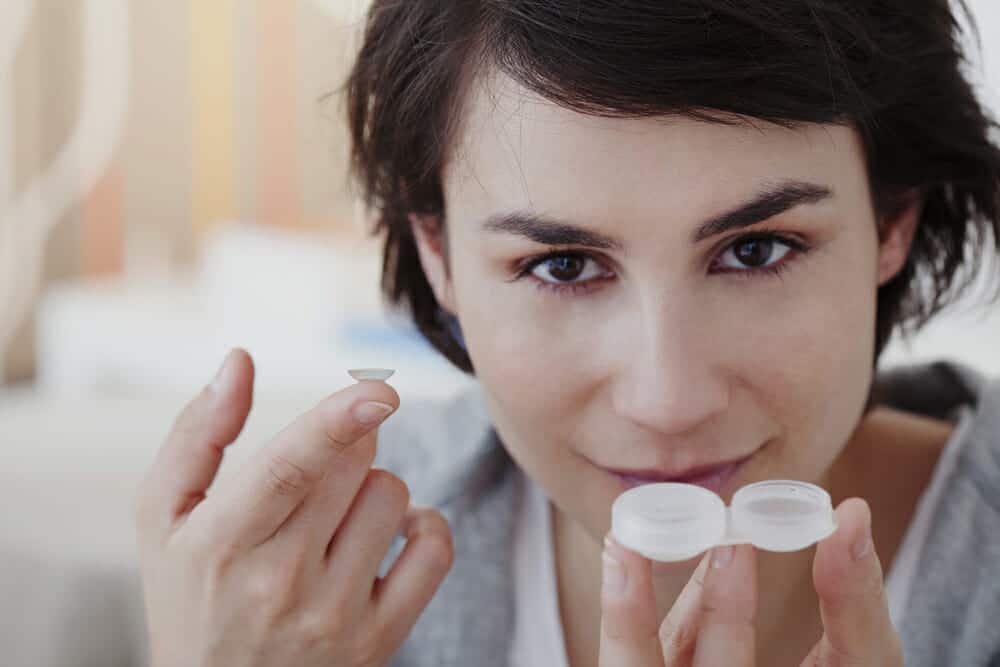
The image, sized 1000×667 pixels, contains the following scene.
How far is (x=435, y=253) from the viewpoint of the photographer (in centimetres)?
98

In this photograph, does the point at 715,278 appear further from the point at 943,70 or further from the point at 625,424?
the point at 943,70

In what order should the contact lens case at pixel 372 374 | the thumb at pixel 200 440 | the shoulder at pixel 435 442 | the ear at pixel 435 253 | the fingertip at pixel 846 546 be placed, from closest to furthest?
the fingertip at pixel 846 546 < the contact lens case at pixel 372 374 < the thumb at pixel 200 440 < the ear at pixel 435 253 < the shoulder at pixel 435 442

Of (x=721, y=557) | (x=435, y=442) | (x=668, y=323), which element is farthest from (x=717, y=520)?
(x=435, y=442)

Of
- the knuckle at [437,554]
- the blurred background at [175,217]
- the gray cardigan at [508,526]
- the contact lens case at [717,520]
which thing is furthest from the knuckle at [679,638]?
the blurred background at [175,217]

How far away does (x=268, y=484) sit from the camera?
27.9 inches

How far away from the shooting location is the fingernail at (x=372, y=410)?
0.67 m

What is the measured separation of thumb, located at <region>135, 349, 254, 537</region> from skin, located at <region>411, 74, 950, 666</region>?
7.6 inches

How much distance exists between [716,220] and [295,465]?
13.1 inches

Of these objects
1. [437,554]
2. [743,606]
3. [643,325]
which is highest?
[643,325]

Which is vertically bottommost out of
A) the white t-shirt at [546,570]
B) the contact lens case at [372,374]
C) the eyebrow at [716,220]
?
the white t-shirt at [546,570]

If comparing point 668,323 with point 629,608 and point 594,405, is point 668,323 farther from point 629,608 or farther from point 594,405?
point 629,608

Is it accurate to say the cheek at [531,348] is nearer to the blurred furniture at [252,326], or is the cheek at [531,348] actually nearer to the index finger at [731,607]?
the index finger at [731,607]

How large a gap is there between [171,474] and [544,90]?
0.42 meters

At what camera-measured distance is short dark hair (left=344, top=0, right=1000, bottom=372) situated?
696 mm
